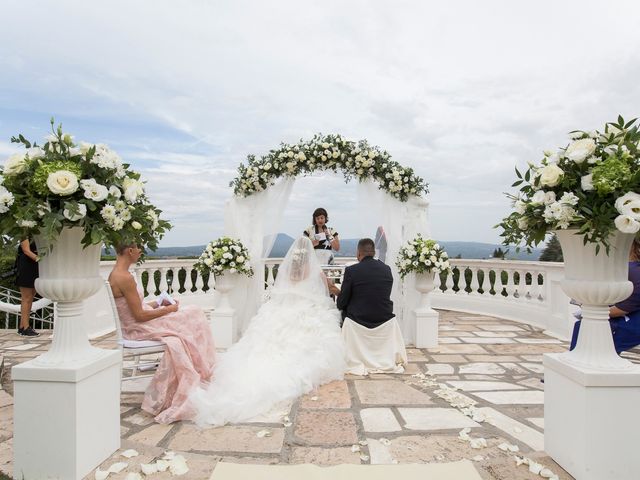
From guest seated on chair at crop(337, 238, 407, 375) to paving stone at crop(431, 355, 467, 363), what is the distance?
22.6 inches

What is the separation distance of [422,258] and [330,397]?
2.65m

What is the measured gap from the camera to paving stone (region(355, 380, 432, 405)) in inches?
146

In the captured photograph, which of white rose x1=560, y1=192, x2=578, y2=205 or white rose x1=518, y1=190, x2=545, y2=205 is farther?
white rose x1=518, y1=190, x2=545, y2=205

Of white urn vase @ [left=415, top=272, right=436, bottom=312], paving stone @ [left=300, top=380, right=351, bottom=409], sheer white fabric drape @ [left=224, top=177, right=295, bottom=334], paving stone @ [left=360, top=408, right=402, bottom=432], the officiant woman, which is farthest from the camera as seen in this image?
the officiant woman

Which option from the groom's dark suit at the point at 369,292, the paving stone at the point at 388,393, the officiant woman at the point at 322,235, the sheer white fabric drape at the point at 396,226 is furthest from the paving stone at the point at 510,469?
the officiant woman at the point at 322,235

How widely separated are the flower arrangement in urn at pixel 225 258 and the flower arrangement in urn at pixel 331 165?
0.85m

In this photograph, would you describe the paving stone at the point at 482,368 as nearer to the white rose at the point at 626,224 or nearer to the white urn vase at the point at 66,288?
the white rose at the point at 626,224

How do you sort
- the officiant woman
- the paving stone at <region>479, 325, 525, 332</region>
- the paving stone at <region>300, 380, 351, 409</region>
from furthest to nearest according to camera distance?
the paving stone at <region>479, 325, 525, 332</region> < the officiant woman < the paving stone at <region>300, 380, 351, 409</region>

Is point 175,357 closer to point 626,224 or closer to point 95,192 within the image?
point 95,192

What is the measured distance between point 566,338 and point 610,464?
15.4ft

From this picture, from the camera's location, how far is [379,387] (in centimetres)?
415

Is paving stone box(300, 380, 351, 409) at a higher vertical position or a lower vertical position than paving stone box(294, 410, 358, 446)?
lower

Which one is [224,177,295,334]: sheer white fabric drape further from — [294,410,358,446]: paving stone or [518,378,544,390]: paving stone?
[518,378,544,390]: paving stone

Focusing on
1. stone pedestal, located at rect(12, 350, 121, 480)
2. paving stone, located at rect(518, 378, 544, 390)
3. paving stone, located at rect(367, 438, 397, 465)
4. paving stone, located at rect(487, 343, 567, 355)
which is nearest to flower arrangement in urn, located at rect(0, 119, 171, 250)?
stone pedestal, located at rect(12, 350, 121, 480)
